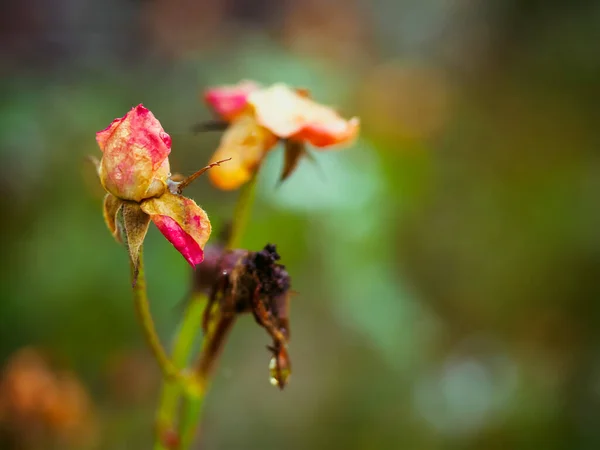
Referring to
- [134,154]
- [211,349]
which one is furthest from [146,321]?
[134,154]

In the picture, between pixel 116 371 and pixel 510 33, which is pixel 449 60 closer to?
pixel 510 33

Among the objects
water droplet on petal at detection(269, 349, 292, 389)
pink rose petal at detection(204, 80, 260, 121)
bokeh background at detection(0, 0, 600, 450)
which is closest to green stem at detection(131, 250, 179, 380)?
water droplet on petal at detection(269, 349, 292, 389)

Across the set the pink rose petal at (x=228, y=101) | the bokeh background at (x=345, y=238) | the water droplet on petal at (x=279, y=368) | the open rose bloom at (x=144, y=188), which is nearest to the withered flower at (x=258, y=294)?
the water droplet on petal at (x=279, y=368)

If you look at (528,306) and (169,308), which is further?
(528,306)

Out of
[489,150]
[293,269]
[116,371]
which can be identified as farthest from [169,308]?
[489,150]

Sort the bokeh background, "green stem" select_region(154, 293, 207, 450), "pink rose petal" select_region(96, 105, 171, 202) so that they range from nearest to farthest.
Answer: "pink rose petal" select_region(96, 105, 171, 202) < "green stem" select_region(154, 293, 207, 450) < the bokeh background

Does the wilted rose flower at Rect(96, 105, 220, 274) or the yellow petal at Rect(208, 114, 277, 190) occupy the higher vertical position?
the yellow petal at Rect(208, 114, 277, 190)

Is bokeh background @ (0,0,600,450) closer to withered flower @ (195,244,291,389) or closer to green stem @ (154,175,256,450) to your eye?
green stem @ (154,175,256,450)
